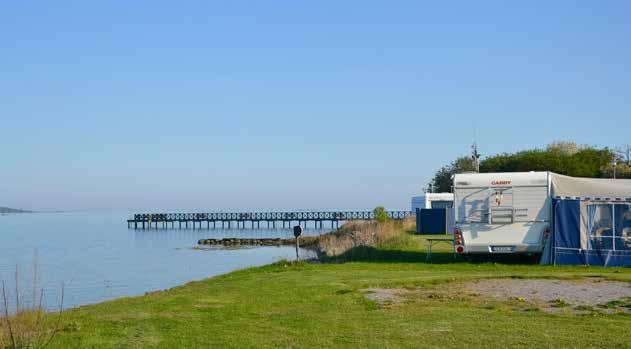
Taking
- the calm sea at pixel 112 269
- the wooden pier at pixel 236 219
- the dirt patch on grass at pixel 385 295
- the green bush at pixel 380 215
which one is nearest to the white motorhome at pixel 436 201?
the green bush at pixel 380 215

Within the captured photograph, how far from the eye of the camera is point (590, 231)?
20.7 metres

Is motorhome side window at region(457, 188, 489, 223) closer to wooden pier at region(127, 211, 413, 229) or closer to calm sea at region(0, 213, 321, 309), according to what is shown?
calm sea at region(0, 213, 321, 309)

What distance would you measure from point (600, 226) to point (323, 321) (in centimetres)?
1211

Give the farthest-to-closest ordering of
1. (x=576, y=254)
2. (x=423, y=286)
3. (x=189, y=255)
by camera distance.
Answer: (x=189, y=255)
(x=576, y=254)
(x=423, y=286)

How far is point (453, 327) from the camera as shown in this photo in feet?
34.4

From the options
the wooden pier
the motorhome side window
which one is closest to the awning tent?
the motorhome side window

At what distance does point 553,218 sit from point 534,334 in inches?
452

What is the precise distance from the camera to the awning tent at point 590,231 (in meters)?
20.4

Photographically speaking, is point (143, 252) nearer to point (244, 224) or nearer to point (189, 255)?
point (189, 255)

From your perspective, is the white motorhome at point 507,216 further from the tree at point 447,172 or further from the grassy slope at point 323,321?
the tree at point 447,172

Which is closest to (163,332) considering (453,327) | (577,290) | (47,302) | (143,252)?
(453,327)

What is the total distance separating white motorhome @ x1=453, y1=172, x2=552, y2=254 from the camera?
20766mm

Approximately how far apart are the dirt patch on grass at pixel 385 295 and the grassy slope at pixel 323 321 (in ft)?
0.88

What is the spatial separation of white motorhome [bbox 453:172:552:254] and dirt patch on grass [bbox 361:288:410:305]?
20.7 ft
